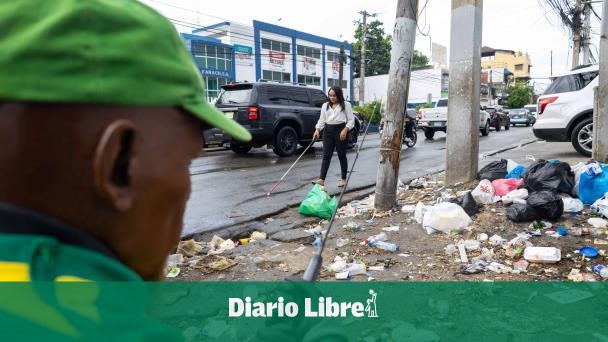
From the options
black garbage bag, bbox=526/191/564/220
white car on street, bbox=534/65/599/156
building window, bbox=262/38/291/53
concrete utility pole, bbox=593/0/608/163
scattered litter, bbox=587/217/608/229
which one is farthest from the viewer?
building window, bbox=262/38/291/53

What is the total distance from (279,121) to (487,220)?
7134 mm

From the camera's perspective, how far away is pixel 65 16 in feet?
1.90

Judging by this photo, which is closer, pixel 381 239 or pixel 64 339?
pixel 64 339

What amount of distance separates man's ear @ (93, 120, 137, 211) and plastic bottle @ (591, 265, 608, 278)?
3414mm

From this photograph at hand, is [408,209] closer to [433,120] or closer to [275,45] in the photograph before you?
[433,120]

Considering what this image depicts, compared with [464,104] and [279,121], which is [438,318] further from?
[279,121]

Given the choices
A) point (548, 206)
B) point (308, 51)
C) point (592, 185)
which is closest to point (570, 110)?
point (592, 185)

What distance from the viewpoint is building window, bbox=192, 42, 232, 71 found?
1246 inches

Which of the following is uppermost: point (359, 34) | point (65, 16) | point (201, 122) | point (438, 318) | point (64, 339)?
point (359, 34)

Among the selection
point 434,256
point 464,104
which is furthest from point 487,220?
point 464,104

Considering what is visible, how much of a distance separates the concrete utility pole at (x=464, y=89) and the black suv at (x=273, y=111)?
5203 millimetres

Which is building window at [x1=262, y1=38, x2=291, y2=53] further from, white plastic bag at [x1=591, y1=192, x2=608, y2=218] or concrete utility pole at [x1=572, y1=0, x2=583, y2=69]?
white plastic bag at [x1=591, y1=192, x2=608, y2=218]

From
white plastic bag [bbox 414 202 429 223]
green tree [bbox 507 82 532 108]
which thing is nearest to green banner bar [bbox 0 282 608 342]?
white plastic bag [bbox 414 202 429 223]

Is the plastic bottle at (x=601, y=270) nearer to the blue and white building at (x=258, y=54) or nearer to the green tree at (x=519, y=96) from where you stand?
the blue and white building at (x=258, y=54)
